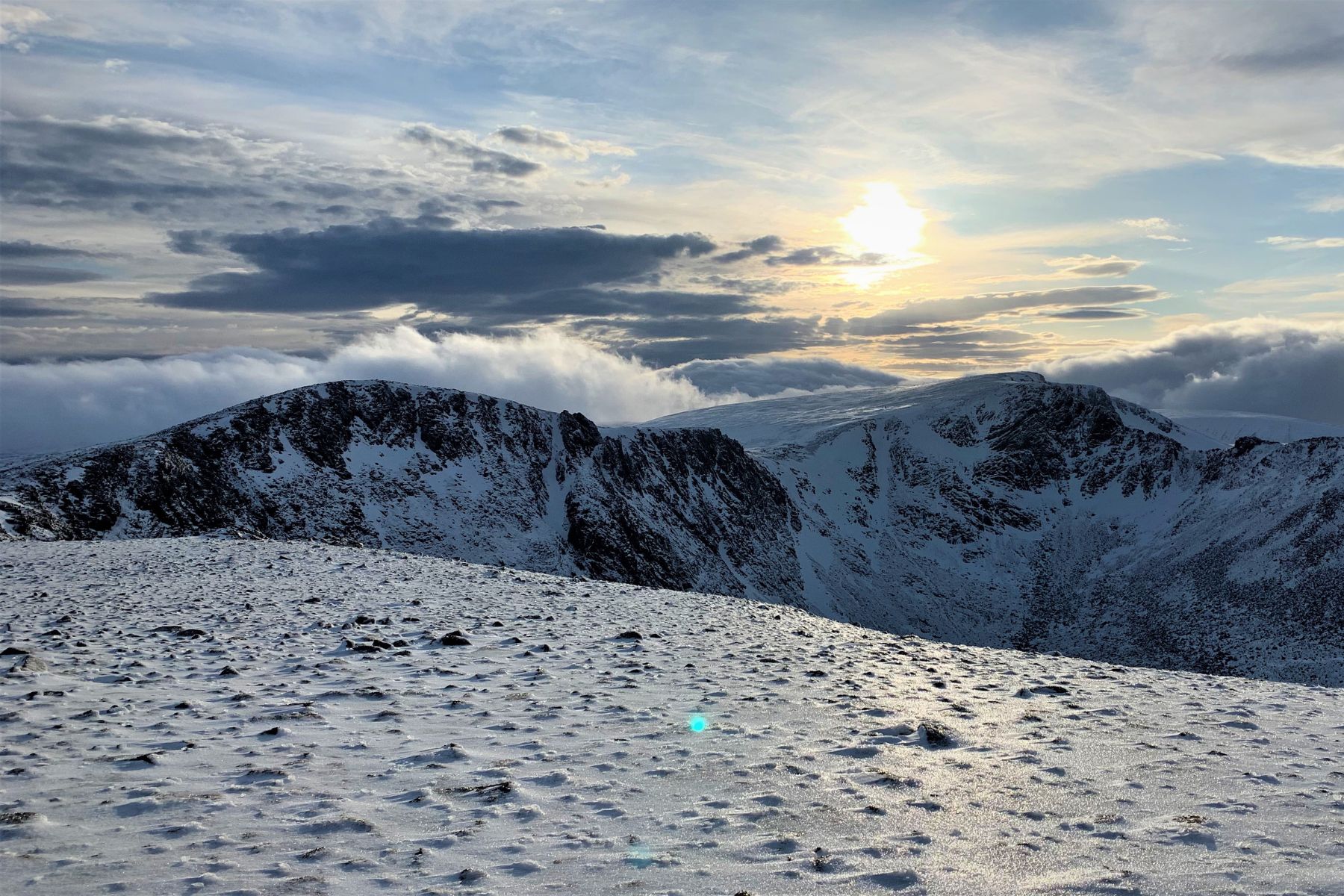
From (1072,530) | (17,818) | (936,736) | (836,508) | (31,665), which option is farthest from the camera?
(836,508)

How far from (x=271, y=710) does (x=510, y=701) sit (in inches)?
119

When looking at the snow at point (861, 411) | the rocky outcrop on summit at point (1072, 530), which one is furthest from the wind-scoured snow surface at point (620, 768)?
the snow at point (861, 411)

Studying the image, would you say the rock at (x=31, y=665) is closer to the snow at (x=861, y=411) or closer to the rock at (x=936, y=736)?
the rock at (x=936, y=736)

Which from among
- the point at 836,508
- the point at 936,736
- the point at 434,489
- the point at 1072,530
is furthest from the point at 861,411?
the point at 936,736

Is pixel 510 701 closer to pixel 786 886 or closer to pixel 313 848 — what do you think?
pixel 313 848

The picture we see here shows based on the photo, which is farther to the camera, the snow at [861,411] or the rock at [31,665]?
the snow at [861,411]

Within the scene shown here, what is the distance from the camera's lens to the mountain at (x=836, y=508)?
60.0m

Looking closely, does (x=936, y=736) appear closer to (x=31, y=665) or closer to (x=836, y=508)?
(x=31, y=665)

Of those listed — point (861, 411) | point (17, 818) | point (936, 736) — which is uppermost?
point (861, 411)

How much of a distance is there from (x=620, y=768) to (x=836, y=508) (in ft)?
322

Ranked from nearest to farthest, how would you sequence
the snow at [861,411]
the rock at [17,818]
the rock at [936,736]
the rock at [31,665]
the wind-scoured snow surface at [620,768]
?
the wind-scoured snow surface at [620,768] < the rock at [17,818] < the rock at [936,736] < the rock at [31,665] < the snow at [861,411]

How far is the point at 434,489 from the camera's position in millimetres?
70000

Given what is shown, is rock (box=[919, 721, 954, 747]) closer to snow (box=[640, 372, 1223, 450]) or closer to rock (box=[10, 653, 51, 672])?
rock (box=[10, 653, 51, 672])

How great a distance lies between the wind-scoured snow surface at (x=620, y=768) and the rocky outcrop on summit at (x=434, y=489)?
40341 millimetres
